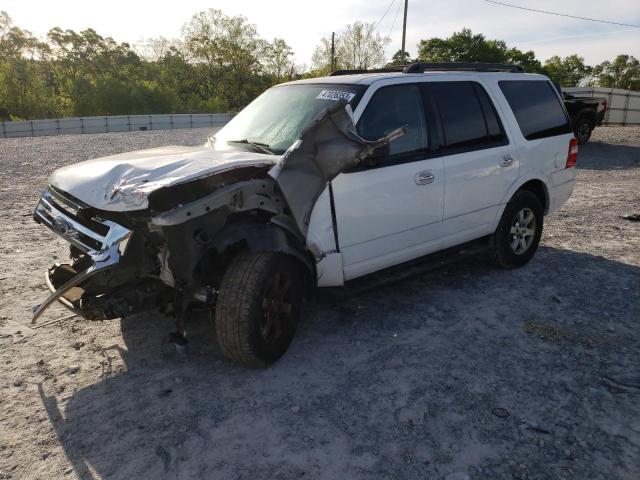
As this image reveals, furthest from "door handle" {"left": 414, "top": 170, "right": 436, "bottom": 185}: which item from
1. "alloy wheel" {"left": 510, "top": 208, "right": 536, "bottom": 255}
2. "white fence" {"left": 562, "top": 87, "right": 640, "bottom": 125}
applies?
"white fence" {"left": 562, "top": 87, "right": 640, "bottom": 125}

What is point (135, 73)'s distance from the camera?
47344 millimetres

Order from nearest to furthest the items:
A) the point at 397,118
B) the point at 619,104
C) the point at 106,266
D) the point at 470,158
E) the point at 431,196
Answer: the point at 106,266 → the point at 397,118 → the point at 431,196 → the point at 470,158 → the point at 619,104

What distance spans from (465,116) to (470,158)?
0.38 metres

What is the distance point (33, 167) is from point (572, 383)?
39.6 feet

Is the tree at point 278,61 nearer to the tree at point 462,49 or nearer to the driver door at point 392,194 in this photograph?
the tree at point 462,49

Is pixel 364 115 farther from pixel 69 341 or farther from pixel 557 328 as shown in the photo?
pixel 69 341

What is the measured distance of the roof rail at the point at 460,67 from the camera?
4381 mm

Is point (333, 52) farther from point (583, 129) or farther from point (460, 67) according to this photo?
point (460, 67)

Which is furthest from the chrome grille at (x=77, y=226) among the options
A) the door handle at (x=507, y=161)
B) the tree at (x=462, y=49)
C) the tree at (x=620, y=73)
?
the tree at (x=620, y=73)

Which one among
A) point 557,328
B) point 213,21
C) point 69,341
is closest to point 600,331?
point 557,328

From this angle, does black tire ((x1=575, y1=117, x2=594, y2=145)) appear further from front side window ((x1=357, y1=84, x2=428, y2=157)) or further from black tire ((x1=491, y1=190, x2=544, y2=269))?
front side window ((x1=357, y1=84, x2=428, y2=157))

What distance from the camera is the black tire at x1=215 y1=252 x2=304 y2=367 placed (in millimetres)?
3092

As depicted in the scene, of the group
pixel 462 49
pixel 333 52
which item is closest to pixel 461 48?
pixel 462 49

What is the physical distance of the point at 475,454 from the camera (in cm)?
259
